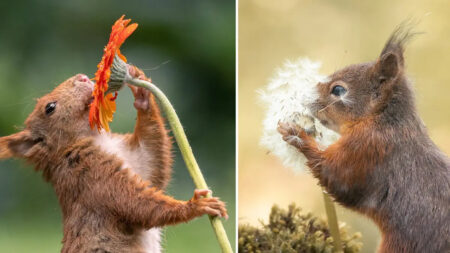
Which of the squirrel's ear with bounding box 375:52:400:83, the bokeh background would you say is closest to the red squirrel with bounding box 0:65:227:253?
the bokeh background

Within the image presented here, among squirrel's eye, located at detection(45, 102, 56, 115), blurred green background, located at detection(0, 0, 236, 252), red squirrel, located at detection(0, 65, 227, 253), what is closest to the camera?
red squirrel, located at detection(0, 65, 227, 253)

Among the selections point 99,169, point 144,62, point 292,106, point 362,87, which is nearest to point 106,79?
point 99,169

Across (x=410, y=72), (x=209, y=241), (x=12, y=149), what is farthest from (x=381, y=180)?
(x=209, y=241)

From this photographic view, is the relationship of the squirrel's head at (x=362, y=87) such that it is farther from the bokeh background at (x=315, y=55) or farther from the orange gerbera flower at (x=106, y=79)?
the orange gerbera flower at (x=106, y=79)

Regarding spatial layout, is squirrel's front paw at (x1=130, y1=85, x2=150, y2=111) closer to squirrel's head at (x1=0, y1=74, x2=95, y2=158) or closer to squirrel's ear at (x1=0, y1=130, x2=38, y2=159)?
squirrel's head at (x1=0, y1=74, x2=95, y2=158)

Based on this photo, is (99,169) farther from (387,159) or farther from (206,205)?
(387,159)

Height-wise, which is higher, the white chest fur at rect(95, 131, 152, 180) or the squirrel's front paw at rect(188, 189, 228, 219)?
the white chest fur at rect(95, 131, 152, 180)
